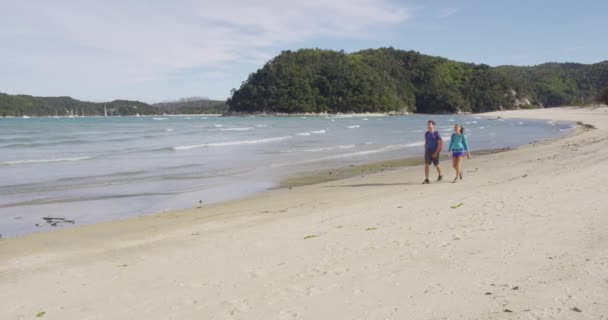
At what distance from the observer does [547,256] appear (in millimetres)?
5449

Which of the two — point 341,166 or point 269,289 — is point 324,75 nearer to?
point 341,166

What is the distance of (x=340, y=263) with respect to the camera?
5.79m

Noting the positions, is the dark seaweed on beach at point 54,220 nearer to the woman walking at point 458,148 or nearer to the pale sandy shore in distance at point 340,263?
the pale sandy shore in distance at point 340,263

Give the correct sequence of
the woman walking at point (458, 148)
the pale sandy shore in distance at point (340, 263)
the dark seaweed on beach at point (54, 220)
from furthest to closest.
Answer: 1. the woman walking at point (458, 148)
2. the dark seaweed on beach at point (54, 220)
3. the pale sandy shore in distance at point (340, 263)

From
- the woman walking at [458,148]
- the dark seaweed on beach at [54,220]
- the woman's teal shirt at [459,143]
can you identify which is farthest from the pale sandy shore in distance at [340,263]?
the woman's teal shirt at [459,143]

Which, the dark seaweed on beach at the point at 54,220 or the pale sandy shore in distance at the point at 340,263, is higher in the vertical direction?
the pale sandy shore in distance at the point at 340,263

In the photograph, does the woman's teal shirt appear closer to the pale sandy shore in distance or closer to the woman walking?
the woman walking

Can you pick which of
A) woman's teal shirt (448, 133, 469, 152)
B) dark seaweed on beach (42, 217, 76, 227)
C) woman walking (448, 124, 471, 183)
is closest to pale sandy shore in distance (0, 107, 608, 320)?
dark seaweed on beach (42, 217, 76, 227)

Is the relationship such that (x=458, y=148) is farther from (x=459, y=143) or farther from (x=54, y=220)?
(x=54, y=220)

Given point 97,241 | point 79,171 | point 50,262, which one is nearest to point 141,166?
point 79,171

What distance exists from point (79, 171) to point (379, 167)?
11211mm

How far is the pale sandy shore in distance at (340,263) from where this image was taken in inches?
177

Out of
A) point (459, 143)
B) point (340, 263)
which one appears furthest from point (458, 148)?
point (340, 263)

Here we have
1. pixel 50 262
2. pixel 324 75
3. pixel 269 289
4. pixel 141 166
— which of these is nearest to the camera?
pixel 269 289
